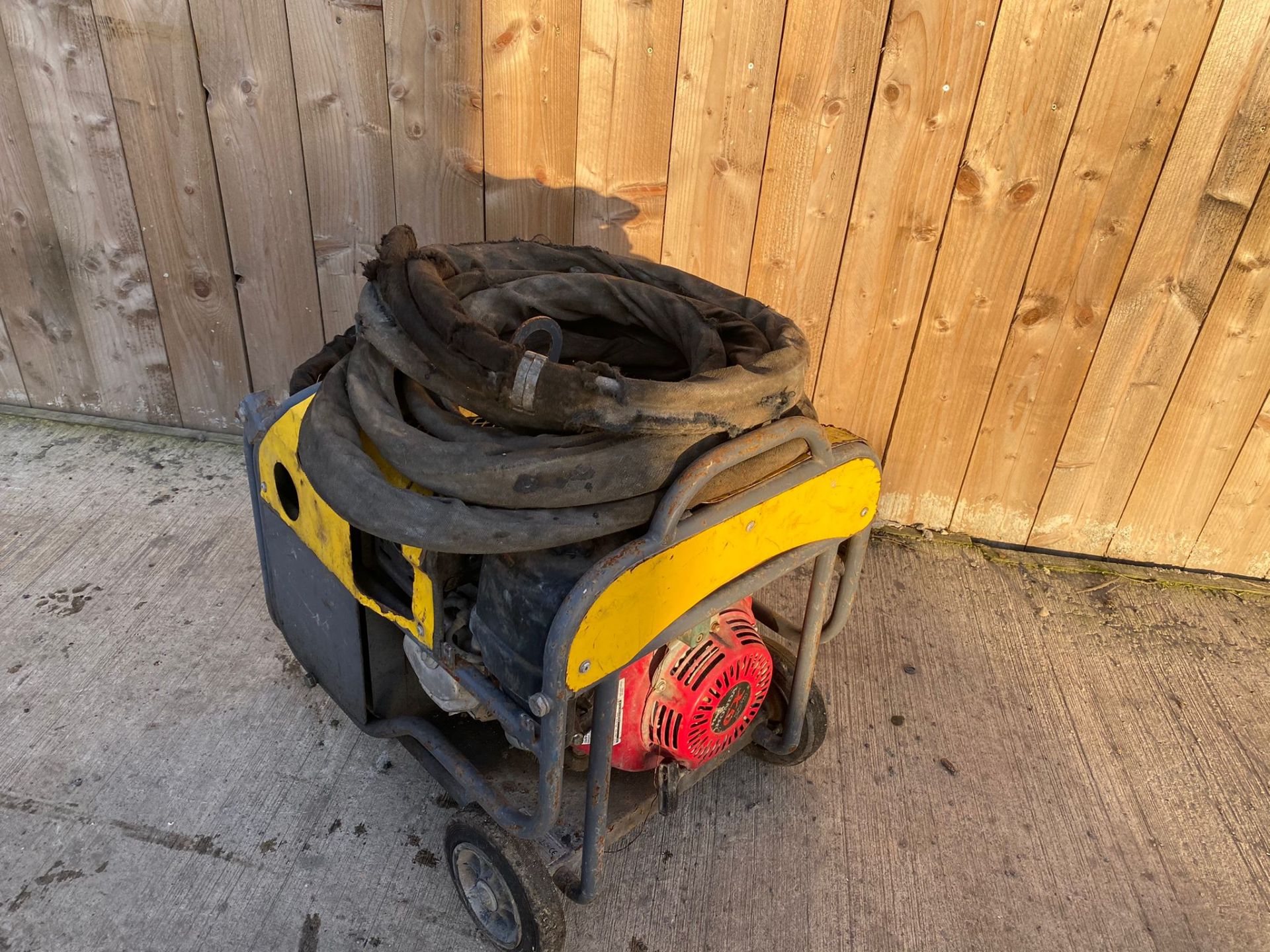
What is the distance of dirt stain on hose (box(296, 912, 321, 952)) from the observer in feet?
4.99

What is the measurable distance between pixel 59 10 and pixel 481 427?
6.48ft

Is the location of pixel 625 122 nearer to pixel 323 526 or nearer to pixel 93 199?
pixel 323 526

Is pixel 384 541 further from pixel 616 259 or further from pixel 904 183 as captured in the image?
pixel 904 183

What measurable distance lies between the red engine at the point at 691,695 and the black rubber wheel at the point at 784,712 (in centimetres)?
17

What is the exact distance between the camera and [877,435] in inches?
100

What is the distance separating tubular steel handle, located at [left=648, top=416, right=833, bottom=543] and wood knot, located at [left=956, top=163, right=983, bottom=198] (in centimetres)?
115

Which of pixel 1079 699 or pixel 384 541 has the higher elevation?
pixel 384 541

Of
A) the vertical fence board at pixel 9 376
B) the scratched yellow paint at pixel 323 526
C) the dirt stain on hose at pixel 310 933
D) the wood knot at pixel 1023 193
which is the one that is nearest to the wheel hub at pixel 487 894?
the dirt stain on hose at pixel 310 933

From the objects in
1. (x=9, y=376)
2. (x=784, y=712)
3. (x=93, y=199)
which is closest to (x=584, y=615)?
(x=784, y=712)

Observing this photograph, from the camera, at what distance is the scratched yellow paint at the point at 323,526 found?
1.31 m

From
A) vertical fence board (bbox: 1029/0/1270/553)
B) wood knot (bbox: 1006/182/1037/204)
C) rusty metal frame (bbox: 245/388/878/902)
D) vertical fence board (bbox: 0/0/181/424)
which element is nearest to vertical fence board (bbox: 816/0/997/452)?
wood knot (bbox: 1006/182/1037/204)

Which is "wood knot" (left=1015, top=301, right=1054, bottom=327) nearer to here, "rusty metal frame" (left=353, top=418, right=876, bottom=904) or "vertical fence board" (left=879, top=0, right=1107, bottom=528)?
"vertical fence board" (left=879, top=0, right=1107, bottom=528)

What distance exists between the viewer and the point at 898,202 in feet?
7.13

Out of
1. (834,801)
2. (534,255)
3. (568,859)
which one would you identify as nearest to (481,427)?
(534,255)
